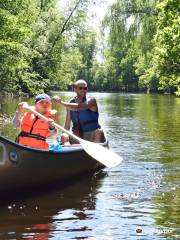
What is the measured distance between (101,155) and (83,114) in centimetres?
133

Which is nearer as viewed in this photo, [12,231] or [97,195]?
[12,231]

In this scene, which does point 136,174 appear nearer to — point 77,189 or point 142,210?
point 77,189

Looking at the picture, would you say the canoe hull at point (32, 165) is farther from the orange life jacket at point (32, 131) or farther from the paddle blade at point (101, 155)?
the orange life jacket at point (32, 131)

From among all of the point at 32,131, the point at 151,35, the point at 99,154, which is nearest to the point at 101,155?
the point at 99,154

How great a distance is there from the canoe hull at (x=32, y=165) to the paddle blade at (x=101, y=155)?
140 millimetres

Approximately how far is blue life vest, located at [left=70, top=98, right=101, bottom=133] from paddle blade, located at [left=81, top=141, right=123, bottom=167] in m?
1.06

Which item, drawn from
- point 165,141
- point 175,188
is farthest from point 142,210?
point 165,141

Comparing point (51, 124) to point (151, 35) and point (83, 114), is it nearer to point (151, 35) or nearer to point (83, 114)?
point (83, 114)

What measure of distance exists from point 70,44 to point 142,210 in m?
40.9

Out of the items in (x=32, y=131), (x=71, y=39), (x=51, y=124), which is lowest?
(x=32, y=131)

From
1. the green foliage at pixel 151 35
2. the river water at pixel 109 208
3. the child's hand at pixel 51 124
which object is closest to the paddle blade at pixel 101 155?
the river water at pixel 109 208

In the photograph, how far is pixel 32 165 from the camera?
704 cm

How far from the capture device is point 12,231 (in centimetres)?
578

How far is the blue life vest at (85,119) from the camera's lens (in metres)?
9.52
